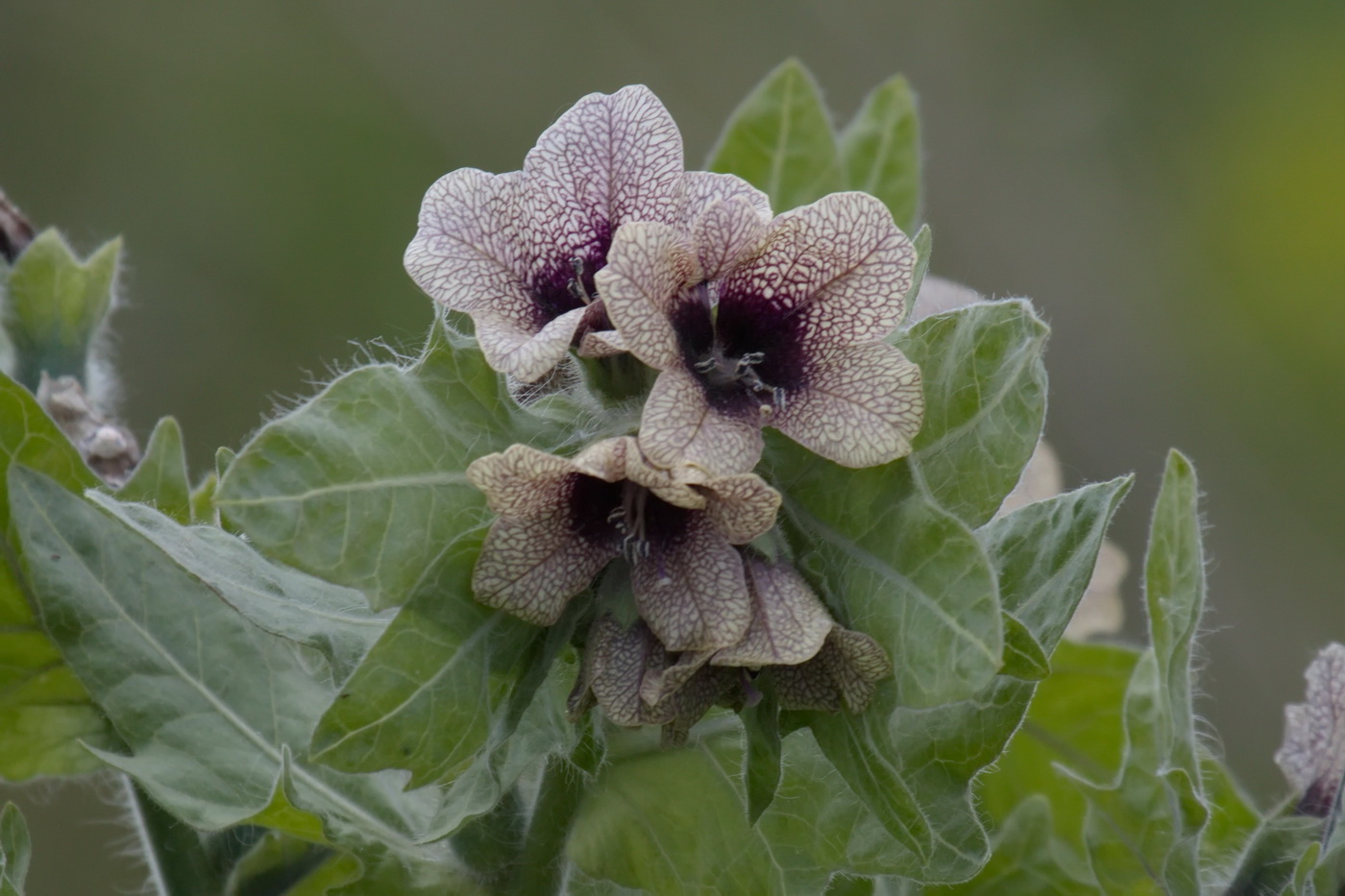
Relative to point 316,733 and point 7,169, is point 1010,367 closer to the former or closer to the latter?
point 316,733

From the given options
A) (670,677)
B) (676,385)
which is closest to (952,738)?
(670,677)

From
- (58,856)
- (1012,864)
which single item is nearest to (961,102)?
(58,856)

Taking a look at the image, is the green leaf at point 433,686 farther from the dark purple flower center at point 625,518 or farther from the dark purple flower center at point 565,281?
the dark purple flower center at point 565,281

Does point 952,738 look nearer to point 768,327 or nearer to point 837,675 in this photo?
point 837,675

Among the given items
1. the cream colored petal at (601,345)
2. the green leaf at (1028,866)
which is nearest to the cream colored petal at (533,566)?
the cream colored petal at (601,345)

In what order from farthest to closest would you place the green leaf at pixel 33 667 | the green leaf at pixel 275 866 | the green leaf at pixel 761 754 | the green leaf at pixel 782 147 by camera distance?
1. the green leaf at pixel 782 147
2. the green leaf at pixel 275 866
3. the green leaf at pixel 33 667
4. the green leaf at pixel 761 754

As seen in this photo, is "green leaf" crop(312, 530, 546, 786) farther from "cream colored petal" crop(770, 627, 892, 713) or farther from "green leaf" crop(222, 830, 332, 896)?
"green leaf" crop(222, 830, 332, 896)
